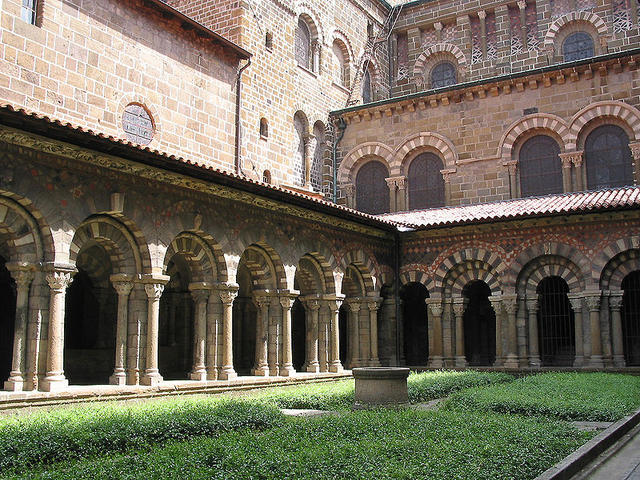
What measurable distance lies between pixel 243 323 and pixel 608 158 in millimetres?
12675

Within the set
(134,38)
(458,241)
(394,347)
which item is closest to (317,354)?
(394,347)

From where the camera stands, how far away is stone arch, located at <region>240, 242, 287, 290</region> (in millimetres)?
17422

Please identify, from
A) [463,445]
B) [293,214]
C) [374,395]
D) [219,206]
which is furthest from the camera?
[293,214]

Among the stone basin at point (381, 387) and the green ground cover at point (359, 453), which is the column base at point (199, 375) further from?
the green ground cover at point (359, 453)

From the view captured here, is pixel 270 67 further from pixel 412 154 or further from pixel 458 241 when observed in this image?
pixel 458 241

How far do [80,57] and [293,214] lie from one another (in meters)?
6.20

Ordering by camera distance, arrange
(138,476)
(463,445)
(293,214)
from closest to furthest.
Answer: (138,476) → (463,445) → (293,214)

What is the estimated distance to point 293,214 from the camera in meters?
17.9

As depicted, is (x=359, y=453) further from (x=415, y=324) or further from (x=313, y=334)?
(x=415, y=324)

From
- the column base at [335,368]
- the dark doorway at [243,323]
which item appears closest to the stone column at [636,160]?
the column base at [335,368]

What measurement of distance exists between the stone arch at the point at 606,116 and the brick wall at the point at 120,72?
1105cm

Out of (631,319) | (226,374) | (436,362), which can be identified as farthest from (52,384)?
(631,319)

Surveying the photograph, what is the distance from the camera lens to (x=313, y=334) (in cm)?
1933

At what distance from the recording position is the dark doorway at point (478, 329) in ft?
76.5
